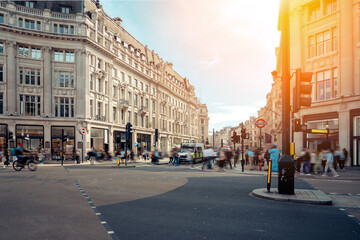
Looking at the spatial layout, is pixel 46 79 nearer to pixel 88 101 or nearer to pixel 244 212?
pixel 88 101

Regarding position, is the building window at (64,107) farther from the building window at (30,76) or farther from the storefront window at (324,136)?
the storefront window at (324,136)

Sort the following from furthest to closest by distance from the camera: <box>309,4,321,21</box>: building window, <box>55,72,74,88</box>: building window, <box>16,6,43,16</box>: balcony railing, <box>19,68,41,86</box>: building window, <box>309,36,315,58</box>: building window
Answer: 1. <box>55,72,74,88</box>: building window
2. <box>19,68,41,86</box>: building window
3. <box>16,6,43,16</box>: balcony railing
4. <box>309,36,315,58</box>: building window
5. <box>309,4,321,21</box>: building window

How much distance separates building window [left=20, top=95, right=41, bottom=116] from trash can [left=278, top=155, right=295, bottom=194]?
3643 centimetres

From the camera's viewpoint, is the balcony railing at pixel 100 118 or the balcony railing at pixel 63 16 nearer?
the balcony railing at pixel 63 16

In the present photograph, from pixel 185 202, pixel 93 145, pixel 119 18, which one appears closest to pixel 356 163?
pixel 185 202

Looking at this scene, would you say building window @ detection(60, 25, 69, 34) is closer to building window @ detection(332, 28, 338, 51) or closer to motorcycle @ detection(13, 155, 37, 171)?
motorcycle @ detection(13, 155, 37, 171)

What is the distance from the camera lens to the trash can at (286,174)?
9.48 m

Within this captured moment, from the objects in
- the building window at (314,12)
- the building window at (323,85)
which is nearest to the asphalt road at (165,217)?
the building window at (323,85)

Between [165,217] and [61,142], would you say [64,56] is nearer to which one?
[61,142]

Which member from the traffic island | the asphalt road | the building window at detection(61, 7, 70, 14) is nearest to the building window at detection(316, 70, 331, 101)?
the traffic island

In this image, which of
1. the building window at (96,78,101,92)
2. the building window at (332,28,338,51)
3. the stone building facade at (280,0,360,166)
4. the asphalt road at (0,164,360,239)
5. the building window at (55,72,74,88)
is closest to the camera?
the asphalt road at (0,164,360,239)

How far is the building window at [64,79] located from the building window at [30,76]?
88.7 inches

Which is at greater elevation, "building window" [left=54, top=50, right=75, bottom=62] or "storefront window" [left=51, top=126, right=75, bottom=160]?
"building window" [left=54, top=50, right=75, bottom=62]

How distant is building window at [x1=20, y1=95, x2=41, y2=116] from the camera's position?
124ft
